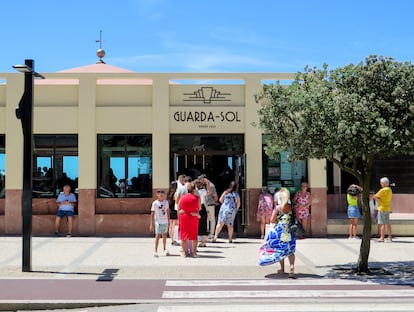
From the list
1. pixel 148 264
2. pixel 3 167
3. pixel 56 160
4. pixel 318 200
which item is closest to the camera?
pixel 148 264

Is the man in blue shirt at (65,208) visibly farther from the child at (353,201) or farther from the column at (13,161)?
the child at (353,201)

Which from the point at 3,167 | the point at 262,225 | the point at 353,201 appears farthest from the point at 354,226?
the point at 3,167

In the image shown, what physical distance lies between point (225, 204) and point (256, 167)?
227 cm

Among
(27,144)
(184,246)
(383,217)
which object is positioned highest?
(27,144)

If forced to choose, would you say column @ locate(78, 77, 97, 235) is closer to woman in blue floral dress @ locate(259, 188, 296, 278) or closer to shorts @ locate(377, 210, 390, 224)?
woman in blue floral dress @ locate(259, 188, 296, 278)

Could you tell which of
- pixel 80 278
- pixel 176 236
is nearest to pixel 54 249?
pixel 176 236

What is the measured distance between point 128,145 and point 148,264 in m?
5.97

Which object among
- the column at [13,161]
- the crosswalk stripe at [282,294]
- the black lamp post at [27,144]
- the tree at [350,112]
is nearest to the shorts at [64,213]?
the column at [13,161]

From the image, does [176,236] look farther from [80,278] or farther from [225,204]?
[80,278]

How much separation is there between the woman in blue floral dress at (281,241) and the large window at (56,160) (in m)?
8.21

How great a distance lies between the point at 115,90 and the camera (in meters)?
16.6

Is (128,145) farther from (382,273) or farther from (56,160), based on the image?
(382,273)

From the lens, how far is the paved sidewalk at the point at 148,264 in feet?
30.6

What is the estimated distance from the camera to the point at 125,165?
55.1 ft
